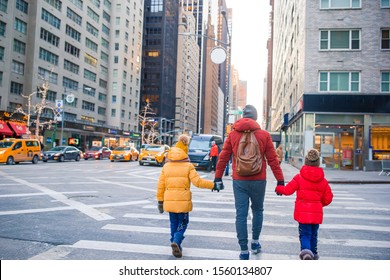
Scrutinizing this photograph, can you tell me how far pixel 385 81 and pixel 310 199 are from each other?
2480 cm

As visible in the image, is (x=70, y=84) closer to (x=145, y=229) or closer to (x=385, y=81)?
(x=385, y=81)

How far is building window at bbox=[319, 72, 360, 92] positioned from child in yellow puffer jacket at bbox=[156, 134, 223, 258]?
23.7 m

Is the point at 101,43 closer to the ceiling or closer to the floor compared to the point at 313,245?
closer to the ceiling

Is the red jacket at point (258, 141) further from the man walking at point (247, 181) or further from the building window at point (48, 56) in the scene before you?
the building window at point (48, 56)

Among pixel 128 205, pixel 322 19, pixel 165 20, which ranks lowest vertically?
pixel 128 205

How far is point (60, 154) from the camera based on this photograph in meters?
31.7

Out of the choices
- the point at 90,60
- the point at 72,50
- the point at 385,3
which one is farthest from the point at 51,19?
the point at 385,3

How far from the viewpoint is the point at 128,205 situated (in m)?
8.78

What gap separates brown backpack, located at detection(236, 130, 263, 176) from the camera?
4371 millimetres

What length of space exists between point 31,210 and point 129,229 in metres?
2.93

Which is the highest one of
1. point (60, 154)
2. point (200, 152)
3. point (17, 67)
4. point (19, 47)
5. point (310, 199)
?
point (19, 47)

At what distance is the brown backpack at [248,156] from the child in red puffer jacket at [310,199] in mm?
632
